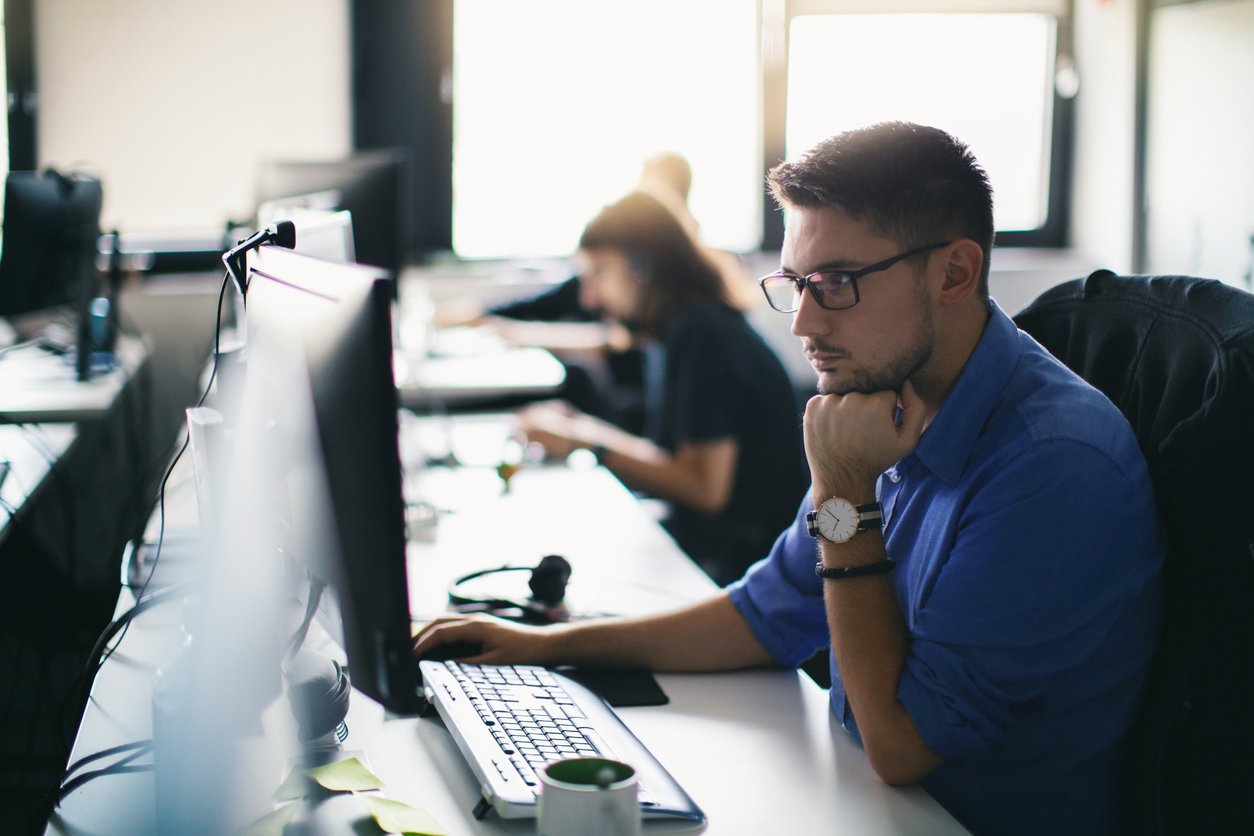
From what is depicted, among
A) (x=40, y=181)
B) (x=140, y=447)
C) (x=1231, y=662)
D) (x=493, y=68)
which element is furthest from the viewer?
(x=493, y=68)

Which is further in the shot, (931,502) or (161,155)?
(161,155)

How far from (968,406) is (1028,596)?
217 mm

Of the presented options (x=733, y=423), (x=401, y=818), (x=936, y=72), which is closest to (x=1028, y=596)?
(x=401, y=818)

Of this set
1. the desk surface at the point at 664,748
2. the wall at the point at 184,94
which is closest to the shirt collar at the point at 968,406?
the desk surface at the point at 664,748

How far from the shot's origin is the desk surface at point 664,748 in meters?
1.05

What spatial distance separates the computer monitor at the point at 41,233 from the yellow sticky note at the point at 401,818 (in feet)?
7.56

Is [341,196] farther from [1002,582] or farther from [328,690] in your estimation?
[1002,582]

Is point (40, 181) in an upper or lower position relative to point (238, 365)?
upper

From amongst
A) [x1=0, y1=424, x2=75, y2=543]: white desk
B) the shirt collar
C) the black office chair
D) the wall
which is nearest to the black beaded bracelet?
the shirt collar

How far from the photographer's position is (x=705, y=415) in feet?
8.30

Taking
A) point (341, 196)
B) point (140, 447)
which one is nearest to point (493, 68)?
point (341, 196)

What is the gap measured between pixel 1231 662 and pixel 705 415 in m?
1.50

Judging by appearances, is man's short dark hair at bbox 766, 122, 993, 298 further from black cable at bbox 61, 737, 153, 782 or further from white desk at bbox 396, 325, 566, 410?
white desk at bbox 396, 325, 566, 410

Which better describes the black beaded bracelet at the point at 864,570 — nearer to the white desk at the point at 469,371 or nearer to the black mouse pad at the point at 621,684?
the black mouse pad at the point at 621,684
